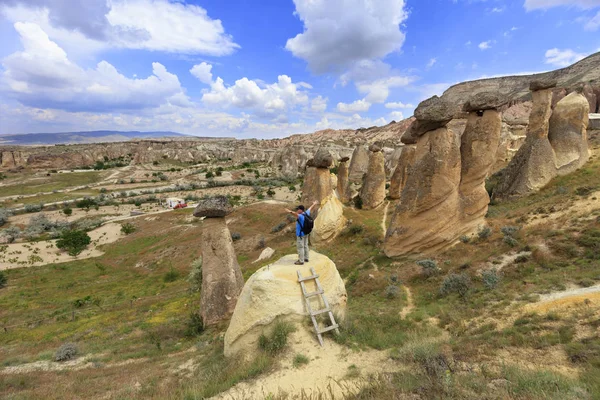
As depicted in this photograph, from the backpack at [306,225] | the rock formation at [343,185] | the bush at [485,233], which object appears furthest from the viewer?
the rock formation at [343,185]

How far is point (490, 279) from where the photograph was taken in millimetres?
8727

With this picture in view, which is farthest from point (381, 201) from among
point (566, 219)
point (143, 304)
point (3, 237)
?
point (3, 237)

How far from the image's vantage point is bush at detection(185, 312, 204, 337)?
35.6 ft

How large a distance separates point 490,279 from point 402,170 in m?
17.3

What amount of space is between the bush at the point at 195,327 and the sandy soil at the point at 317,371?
18.8 ft

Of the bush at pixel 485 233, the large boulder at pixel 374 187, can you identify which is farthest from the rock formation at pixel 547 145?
the large boulder at pixel 374 187

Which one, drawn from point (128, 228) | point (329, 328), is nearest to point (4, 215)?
point (128, 228)

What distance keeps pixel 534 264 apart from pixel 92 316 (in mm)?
20056

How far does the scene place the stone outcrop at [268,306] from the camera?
6.98 meters

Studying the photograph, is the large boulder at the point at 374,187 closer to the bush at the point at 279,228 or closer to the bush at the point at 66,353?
the bush at the point at 279,228

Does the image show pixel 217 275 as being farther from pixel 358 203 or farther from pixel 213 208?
pixel 358 203

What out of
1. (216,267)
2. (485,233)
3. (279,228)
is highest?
(485,233)

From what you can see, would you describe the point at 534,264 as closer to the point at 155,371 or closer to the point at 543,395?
the point at 543,395

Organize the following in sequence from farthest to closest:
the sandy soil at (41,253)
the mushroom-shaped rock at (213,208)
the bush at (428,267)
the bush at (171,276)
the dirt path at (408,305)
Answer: the sandy soil at (41,253)
the bush at (171,276)
the mushroom-shaped rock at (213,208)
the bush at (428,267)
the dirt path at (408,305)
